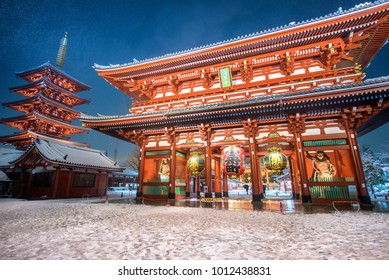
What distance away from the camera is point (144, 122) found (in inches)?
507

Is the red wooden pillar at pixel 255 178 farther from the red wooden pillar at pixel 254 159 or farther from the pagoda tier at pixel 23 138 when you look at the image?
the pagoda tier at pixel 23 138

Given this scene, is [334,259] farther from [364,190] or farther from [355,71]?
[355,71]

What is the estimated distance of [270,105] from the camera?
33.4 feet

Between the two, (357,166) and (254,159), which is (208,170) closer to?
(254,159)

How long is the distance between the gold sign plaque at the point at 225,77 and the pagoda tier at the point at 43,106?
20070 millimetres

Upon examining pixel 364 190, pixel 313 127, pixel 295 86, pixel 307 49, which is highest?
pixel 307 49

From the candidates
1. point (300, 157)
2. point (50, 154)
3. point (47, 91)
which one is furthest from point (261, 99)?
point (47, 91)

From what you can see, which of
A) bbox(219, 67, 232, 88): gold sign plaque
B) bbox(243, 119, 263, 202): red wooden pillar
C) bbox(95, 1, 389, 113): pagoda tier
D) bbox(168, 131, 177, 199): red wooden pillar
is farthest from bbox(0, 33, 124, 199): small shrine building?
bbox(243, 119, 263, 202): red wooden pillar

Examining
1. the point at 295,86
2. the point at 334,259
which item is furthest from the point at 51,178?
the point at 295,86

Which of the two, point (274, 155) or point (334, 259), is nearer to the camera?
point (334, 259)

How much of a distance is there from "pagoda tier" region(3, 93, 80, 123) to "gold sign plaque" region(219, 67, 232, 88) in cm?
2007

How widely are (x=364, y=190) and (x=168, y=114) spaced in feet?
38.0

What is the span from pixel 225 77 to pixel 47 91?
27120 millimetres

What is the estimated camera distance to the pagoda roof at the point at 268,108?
8.88m
